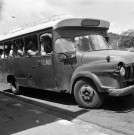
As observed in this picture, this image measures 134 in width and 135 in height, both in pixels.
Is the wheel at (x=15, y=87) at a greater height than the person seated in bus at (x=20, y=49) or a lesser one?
lesser

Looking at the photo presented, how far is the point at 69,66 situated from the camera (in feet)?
28.8

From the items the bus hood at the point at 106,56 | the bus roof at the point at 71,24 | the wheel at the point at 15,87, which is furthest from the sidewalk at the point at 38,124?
the wheel at the point at 15,87

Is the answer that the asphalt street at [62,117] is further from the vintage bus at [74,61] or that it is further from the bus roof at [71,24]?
the bus roof at [71,24]

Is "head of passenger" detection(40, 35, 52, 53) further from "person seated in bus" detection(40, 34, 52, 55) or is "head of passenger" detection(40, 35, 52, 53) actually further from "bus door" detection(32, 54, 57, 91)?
"bus door" detection(32, 54, 57, 91)

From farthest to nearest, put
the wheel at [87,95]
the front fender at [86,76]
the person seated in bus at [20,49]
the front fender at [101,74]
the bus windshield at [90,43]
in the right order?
the person seated in bus at [20,49], the bus windshield at [90,43], the wheel at [87,95], the front fender at [86,76], the front fender at [101,74]

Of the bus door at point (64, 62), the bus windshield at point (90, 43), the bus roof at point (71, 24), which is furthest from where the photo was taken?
the bus roof at point (71, 24)

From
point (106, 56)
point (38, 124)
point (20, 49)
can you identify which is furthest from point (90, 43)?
point (20, 49)

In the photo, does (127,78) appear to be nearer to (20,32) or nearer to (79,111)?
(79,111)

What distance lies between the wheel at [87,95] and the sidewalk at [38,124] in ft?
3.02

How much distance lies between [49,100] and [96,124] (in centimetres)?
367

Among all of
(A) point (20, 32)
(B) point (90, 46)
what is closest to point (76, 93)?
(B) point (90, 46)

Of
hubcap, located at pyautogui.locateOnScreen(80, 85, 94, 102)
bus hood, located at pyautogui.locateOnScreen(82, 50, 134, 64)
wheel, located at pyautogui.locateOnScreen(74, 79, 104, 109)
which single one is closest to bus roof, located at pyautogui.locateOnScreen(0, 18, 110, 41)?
bus hood, located at pyautogui.locateOnScreen(82, 50, 134, 64)

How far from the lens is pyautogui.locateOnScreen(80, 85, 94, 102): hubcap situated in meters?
8.15

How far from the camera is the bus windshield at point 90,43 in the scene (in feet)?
29.1
